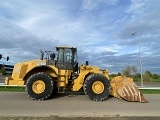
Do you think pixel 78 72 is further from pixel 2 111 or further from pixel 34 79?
pixel 2 111

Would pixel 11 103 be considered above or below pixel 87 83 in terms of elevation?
below

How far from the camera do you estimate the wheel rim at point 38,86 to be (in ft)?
45.2

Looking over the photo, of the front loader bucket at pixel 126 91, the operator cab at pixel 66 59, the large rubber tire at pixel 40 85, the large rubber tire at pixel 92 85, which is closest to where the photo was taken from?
the large rubber tire at pixel 40 85

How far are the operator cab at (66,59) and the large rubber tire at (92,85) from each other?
1560 mm

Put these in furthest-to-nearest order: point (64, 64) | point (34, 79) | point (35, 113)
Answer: point (64, 64) → point (34, 79) → point (35, 113)

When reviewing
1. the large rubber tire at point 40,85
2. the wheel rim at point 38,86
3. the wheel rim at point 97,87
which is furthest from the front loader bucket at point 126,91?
the wheel rim at point 38,86

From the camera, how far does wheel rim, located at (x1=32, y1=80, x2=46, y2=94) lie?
13773 mm

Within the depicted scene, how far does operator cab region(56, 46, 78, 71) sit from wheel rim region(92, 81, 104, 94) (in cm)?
185

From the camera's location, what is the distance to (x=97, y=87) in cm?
1415

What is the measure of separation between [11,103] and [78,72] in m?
4.75

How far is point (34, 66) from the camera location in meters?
14.6

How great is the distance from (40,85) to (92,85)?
9.45 ft

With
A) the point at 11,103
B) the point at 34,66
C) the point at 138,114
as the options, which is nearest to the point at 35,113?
the point at 11,103

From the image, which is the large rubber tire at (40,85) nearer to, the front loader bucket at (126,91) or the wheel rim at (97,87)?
the wheel rim at (97,87)
